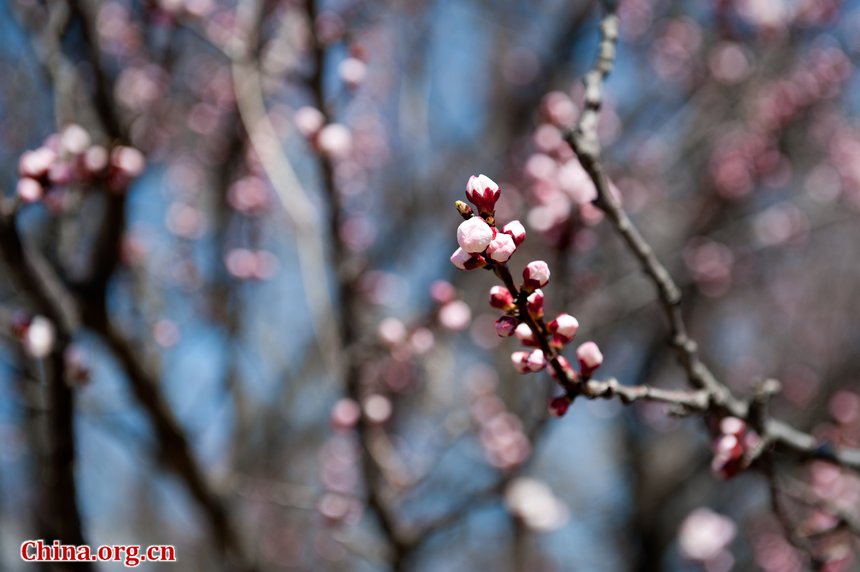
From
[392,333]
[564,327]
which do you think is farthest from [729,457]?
[392,333]

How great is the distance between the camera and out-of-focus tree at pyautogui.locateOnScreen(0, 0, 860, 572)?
1.93 meters

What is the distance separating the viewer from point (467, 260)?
1.04 m

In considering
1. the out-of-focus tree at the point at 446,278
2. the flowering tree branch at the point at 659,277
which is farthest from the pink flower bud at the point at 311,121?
the flowering tree branch at the point at 659,277

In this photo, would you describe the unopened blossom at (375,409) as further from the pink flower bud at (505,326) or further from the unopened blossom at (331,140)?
the pink flower bud at (505,326)

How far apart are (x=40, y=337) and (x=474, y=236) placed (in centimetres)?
146

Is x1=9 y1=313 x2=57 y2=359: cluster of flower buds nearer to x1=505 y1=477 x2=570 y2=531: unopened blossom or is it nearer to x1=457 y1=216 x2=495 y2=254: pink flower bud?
x1=457 y1=216 x2=495 y2=254: pink flower bud

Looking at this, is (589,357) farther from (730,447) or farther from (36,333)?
(36,333)

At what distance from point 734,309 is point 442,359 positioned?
3.96 m

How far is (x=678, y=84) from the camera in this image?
16.4ft

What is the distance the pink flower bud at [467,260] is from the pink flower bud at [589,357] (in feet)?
0.90

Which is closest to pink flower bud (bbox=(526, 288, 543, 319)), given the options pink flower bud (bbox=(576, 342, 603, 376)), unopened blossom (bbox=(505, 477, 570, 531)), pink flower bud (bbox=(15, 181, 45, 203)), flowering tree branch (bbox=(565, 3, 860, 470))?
pink flower bud (bbox=(576, 342, 603, 376))

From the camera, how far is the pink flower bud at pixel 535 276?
107cm

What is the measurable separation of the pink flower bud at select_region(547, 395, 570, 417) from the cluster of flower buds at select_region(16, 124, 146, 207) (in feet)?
4.46

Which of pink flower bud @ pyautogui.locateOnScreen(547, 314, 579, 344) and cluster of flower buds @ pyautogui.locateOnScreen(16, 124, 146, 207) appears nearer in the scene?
pink flower bud @ pyautogui.locateOnScreen(547, 314, 579, 344)
